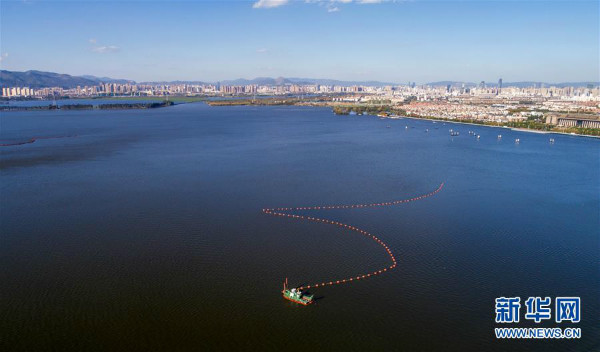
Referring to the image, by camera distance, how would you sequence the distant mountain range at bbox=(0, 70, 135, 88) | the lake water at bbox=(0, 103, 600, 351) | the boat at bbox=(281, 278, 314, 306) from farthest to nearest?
the distant mountain range at bbox=(0, 70, 135, 88) → the boat at bbox=(281, 278, 314, 306) → the lake water at bbox=(0, 103, 600, 351)

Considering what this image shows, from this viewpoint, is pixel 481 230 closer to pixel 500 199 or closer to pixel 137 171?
pixel 500 199

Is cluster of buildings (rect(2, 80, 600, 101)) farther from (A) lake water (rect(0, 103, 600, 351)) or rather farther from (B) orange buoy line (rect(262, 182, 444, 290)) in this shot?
(B) orange buoy line (rect(262, 182, 444, 290))

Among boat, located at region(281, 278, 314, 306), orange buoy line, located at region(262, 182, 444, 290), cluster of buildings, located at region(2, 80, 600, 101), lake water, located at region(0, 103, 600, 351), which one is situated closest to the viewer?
lake water, located at region(0, 103, 600, 351)

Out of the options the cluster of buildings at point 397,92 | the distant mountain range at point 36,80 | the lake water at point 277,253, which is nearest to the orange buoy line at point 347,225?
the lake water at point 277,253

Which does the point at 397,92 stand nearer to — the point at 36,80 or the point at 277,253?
the point at 36,80

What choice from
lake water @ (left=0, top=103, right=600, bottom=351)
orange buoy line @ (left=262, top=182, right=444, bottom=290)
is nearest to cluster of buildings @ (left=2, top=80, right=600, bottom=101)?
lake water @ (left=0, top=103, right=600, bottom=351)

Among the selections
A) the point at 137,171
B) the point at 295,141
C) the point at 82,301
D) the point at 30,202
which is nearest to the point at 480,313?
the point at 82,301

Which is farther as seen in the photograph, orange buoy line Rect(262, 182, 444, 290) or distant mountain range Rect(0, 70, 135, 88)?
distant mountain range Rect(0, 70, 135, 88)

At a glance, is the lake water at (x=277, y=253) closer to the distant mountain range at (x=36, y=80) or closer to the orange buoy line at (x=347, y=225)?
the orange buoy line at (x=347, y=225)
